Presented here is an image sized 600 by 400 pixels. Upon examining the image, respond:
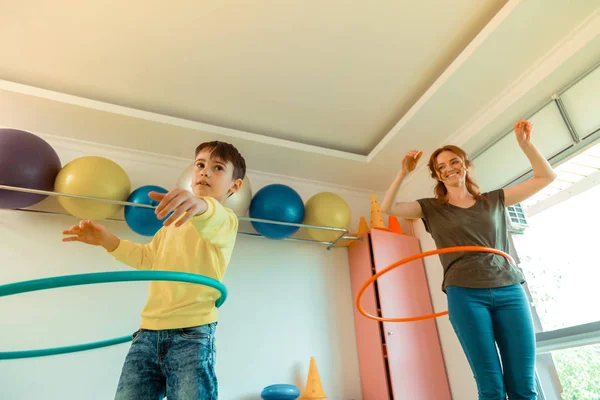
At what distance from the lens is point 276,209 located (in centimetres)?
268

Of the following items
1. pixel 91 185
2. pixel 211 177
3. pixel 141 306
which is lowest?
pixel 141 306

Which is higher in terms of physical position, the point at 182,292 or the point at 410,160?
the point at 410,160

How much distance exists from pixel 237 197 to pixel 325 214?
643 millimetres

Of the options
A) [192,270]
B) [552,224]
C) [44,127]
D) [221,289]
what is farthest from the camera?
[44,127]

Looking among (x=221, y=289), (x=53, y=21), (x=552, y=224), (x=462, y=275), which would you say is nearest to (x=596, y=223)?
(x=552, y=224)

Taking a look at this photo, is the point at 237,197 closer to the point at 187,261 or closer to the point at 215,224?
the point at 187,261

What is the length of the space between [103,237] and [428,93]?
214cm

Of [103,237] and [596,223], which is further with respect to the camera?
[596,223]

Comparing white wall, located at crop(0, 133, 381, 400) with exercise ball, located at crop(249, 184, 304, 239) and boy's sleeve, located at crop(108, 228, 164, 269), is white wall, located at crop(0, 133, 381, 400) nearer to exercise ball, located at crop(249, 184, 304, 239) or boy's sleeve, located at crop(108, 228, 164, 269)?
exercise ball, located at crop(249, 184, 304, 239)

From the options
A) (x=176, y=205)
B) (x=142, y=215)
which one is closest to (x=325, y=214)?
(x=142, y=215)

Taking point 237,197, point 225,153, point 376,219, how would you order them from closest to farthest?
point 225,153
point 237,197
point 376,219

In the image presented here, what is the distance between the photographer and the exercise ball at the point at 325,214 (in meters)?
2.81

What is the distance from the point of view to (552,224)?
250 cm

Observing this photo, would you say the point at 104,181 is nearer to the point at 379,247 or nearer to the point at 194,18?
the point at 194,18
